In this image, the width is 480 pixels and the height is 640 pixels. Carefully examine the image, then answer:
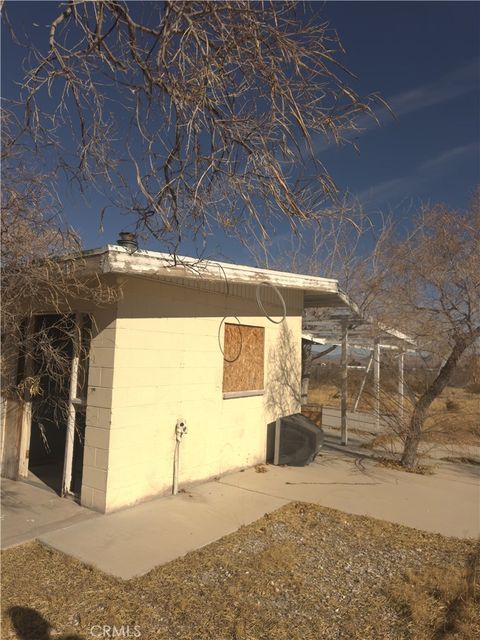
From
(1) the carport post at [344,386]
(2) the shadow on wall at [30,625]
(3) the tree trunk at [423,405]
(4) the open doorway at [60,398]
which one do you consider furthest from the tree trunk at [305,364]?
(2) the shadow on wall at [30,625]

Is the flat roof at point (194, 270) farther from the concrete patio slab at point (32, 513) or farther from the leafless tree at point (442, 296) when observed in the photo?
the concrete patio slab at point (32, 513)

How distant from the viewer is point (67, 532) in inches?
197

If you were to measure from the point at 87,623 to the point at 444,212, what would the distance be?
898 cm

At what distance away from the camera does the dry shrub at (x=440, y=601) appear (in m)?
3.35

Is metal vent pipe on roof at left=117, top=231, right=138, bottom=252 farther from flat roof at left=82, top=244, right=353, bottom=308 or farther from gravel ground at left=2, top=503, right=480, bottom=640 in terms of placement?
gravel ground at left=2, top=503, right=480, bottom=640

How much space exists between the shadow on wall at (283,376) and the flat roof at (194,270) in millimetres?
1090

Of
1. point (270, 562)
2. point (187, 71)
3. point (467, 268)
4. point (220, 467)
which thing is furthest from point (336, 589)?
point (467, 268)

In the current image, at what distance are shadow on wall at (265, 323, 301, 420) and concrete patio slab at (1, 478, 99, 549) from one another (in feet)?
12.5

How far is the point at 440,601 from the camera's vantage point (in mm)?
3734

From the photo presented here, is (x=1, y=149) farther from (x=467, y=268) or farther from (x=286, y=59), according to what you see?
(x=467, y=268)

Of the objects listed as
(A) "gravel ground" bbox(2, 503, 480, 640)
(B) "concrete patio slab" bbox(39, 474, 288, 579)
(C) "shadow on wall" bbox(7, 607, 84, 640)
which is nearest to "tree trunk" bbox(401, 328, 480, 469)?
(B) "concrete patio slab" bbox(39, 474, 288, 579)

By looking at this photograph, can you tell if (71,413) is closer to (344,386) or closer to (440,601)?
(440,601)

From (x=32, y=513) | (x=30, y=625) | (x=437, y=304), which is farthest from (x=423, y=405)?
(x=30, y=625)

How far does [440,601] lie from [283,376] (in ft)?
18.3
